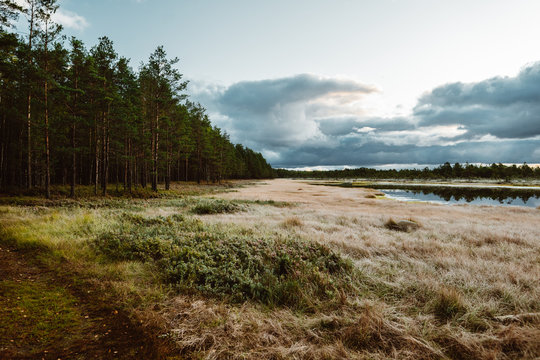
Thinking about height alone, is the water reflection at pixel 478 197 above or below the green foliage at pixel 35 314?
below

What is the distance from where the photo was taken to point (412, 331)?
378 cm

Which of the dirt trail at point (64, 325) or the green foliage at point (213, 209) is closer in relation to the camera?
the dirt trail at point (64, 325)

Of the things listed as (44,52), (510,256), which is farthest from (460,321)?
(44,52)

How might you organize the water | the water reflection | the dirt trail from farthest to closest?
1. the water reflection
2. the water
3. the dirt trail

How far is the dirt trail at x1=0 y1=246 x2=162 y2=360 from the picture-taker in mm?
3271

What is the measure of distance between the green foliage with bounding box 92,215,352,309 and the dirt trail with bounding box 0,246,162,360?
1438mm

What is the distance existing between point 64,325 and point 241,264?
11.9 feet

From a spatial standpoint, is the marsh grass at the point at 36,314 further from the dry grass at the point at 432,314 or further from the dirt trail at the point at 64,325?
the dry grass at the point at 432,314

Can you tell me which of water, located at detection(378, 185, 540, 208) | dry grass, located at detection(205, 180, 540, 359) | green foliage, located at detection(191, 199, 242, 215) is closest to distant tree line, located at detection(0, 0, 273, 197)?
green foliage, located at detection(191, 199, 242, 215)

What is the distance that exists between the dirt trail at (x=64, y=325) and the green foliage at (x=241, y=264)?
4.72 feet

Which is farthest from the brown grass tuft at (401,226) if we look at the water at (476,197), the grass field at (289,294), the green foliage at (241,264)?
the water at (476,197)

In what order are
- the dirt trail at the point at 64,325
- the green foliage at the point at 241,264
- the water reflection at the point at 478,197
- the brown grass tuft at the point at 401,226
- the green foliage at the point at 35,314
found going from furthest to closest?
the water reflection at the point at 478,197, the brown grass tuft at the point at 401,226, the green foliage at the point at 241,264, the green foliage at the point at 35,314, the dirt trail at the point at 64,325

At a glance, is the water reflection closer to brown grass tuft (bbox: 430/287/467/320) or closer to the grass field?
the grass field

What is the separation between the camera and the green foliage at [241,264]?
200 inches
